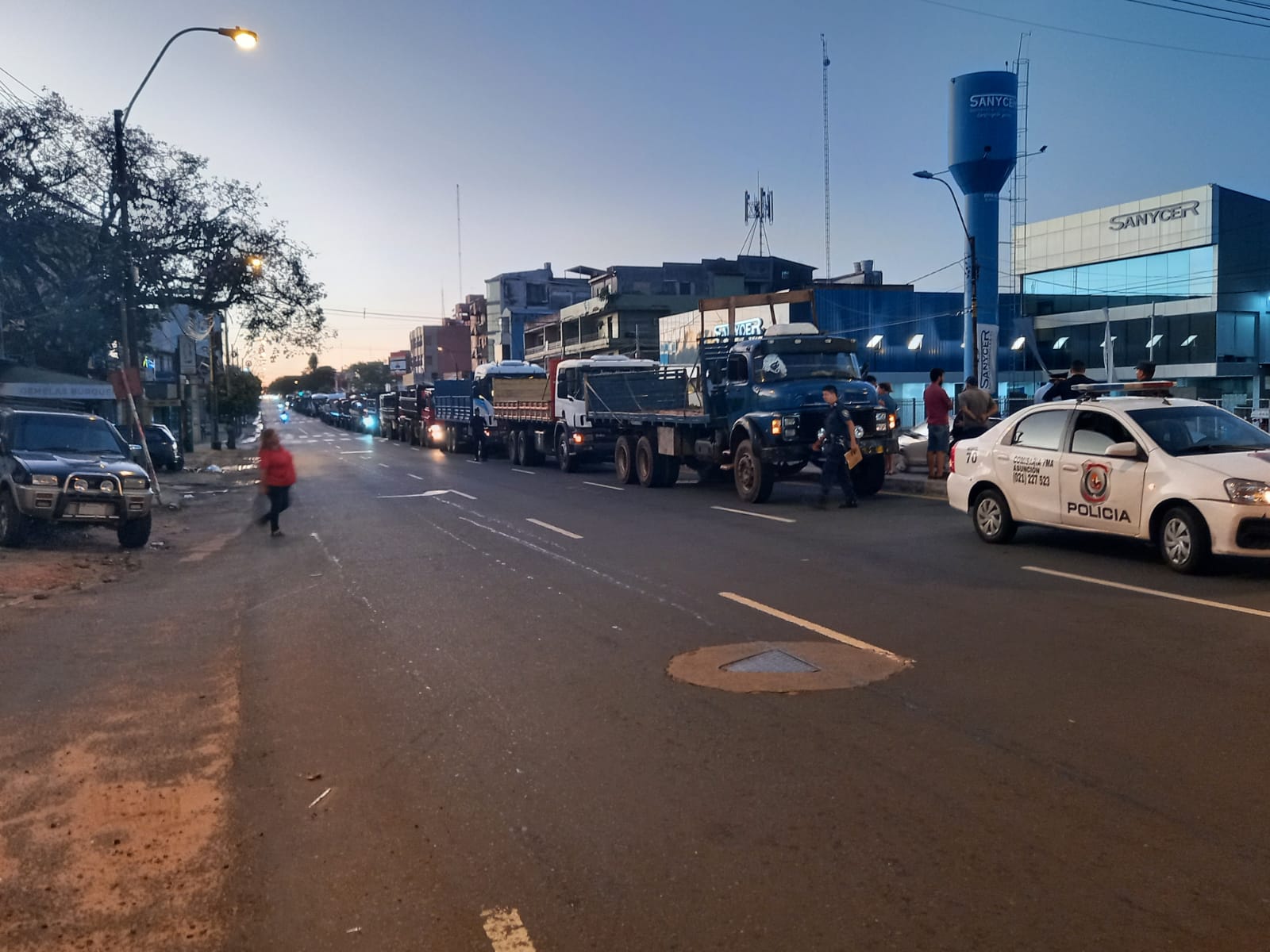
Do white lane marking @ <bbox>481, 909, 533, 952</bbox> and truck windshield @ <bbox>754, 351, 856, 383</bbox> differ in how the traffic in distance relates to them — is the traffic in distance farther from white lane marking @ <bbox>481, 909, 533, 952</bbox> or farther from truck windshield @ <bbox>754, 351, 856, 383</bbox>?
white lane marking @ <bbox>481, 909, 533, 952</bbox>

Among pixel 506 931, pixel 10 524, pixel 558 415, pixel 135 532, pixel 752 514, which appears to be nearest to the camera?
pixel 506 931

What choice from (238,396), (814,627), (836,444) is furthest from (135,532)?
(238,396)

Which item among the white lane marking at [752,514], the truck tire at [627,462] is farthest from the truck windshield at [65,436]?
the truck tire at [627,462]

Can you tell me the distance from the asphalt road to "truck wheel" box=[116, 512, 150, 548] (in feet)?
14.7

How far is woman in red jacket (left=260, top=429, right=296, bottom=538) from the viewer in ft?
51.9

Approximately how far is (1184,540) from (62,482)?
1313cm

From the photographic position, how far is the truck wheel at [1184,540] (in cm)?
970

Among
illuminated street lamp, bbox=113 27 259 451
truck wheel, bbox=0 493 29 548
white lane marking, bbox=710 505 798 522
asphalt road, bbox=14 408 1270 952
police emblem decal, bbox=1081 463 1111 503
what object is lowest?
asphalt road, bbox=14 408 1270 952

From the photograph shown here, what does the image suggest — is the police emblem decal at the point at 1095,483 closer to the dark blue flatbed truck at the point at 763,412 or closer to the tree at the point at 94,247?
the dark blue flatbed truck at the point at 763,412

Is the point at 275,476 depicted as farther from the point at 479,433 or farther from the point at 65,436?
the point at 479,433

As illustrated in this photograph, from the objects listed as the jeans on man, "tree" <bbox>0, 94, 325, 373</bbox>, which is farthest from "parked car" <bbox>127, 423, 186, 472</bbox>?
the jeans on man

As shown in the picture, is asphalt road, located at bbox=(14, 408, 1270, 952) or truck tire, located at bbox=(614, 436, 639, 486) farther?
truck tire, located at bbox=(614, 436, 639, 486)

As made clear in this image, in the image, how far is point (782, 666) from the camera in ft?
23.8

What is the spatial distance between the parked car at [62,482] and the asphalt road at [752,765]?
4.06 meters
